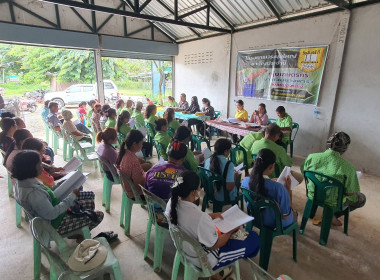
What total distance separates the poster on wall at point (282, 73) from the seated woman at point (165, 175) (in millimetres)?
3874

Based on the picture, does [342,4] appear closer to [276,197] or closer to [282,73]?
[282,73]

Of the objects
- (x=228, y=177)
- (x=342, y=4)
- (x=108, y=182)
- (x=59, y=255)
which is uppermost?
(x=342, y=4)

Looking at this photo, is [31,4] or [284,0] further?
[31,4]

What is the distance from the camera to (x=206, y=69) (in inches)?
288

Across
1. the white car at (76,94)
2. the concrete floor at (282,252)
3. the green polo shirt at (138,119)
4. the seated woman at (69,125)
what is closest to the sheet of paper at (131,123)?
the green polo shirt at (138,119)

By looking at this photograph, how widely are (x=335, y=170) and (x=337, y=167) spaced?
3 centimetres

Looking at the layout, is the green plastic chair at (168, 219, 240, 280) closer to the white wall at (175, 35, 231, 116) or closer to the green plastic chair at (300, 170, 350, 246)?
the green plastic chair at (300, 170, 350, 246)

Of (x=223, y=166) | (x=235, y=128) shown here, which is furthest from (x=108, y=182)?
(x=235, y=128)

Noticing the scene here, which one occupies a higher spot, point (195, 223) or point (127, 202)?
point (195, 223)

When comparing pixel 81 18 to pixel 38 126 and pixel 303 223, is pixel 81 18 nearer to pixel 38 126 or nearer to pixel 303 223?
pixel 38 126

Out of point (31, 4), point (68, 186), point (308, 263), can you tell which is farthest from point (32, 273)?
point (31, 4)

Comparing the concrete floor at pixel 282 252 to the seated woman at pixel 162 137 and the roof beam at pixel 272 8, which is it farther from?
the roof beam at pixel 272 8

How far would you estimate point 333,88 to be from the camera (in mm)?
4332

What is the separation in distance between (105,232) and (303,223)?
2003 millimetres
